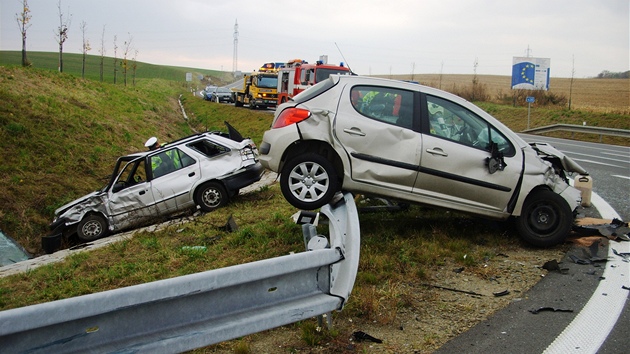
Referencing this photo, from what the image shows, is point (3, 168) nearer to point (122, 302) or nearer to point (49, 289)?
point (49, 289)

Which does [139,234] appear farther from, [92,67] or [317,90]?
[92,67]

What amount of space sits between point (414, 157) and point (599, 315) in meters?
2.56

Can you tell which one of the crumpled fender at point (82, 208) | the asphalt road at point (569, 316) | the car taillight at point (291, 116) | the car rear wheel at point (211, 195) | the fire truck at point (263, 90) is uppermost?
the fire truck at point (263, 90)

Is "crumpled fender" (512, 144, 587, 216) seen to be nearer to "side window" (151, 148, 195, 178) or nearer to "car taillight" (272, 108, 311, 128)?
"car taillight" (272, 108, 311, 128)

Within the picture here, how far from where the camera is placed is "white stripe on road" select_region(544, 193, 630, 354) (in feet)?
12.8

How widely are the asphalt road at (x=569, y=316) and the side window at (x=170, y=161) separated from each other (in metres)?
7.96

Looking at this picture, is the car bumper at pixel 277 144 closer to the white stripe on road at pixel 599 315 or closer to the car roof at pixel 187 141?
the white stripe on road at pixel 599 315

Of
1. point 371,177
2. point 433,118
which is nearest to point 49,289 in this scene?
point 371,177

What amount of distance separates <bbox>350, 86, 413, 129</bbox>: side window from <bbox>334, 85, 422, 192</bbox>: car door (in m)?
0.01

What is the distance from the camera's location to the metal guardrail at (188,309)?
8.67ft

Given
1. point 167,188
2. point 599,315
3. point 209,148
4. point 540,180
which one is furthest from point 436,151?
point 167,188

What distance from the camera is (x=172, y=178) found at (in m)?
11.9

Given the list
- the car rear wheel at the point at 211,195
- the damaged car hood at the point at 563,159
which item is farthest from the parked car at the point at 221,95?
the damaged car hood at the point at 563,159

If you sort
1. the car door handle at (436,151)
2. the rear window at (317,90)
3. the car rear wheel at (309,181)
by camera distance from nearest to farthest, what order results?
the car door handle at (436,151) < the car rear wheel at (309,181) < the rear window at (317,90)
